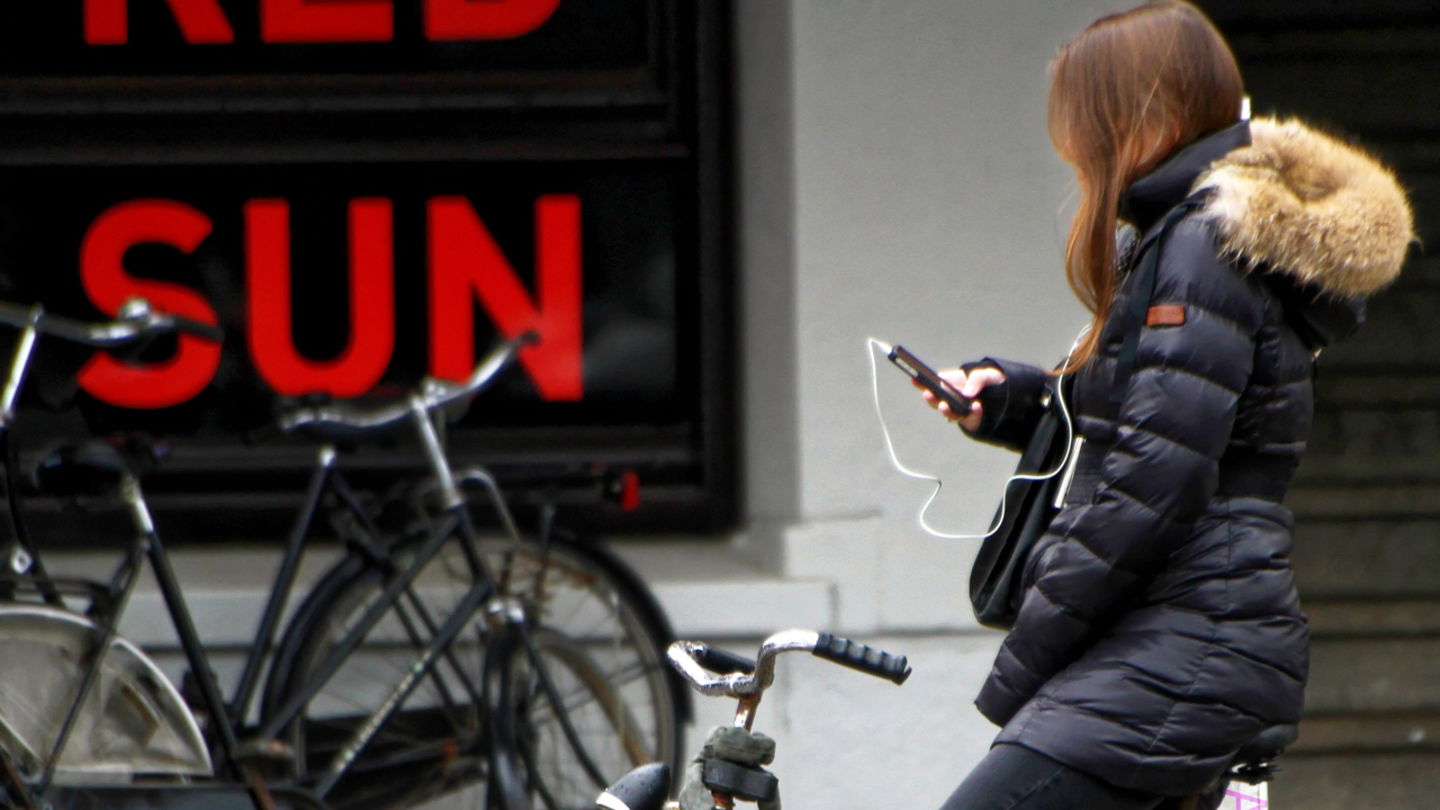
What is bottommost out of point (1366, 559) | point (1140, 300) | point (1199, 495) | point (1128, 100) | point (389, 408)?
point (1366, 559)

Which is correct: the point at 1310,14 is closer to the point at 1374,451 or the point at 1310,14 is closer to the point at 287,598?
the point at 1374,451

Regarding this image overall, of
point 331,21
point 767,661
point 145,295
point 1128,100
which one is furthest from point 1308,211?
point 145,295

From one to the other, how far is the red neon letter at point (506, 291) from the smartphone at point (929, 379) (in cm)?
246

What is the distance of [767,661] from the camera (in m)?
2.22

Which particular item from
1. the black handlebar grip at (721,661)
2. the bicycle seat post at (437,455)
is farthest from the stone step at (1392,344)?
the black handlebar grip at (721,661)

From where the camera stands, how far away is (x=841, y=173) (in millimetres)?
4762

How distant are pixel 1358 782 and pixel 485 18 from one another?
11.0 ft

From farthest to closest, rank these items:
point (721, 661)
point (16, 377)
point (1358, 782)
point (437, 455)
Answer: point (1358, 782), point (437, 455), point (16, 377), point (721, 661)

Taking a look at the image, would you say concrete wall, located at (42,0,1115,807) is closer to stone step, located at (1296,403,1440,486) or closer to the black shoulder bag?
stone step, located at (1296,403,1440,486)

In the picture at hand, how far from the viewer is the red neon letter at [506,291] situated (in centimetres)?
514

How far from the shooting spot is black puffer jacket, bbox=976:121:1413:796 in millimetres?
2395

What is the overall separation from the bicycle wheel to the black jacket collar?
2.16 m

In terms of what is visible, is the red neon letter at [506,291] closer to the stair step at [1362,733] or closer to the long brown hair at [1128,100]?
the stair step at [1362,733]

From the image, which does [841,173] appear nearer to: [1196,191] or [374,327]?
[374,327]
